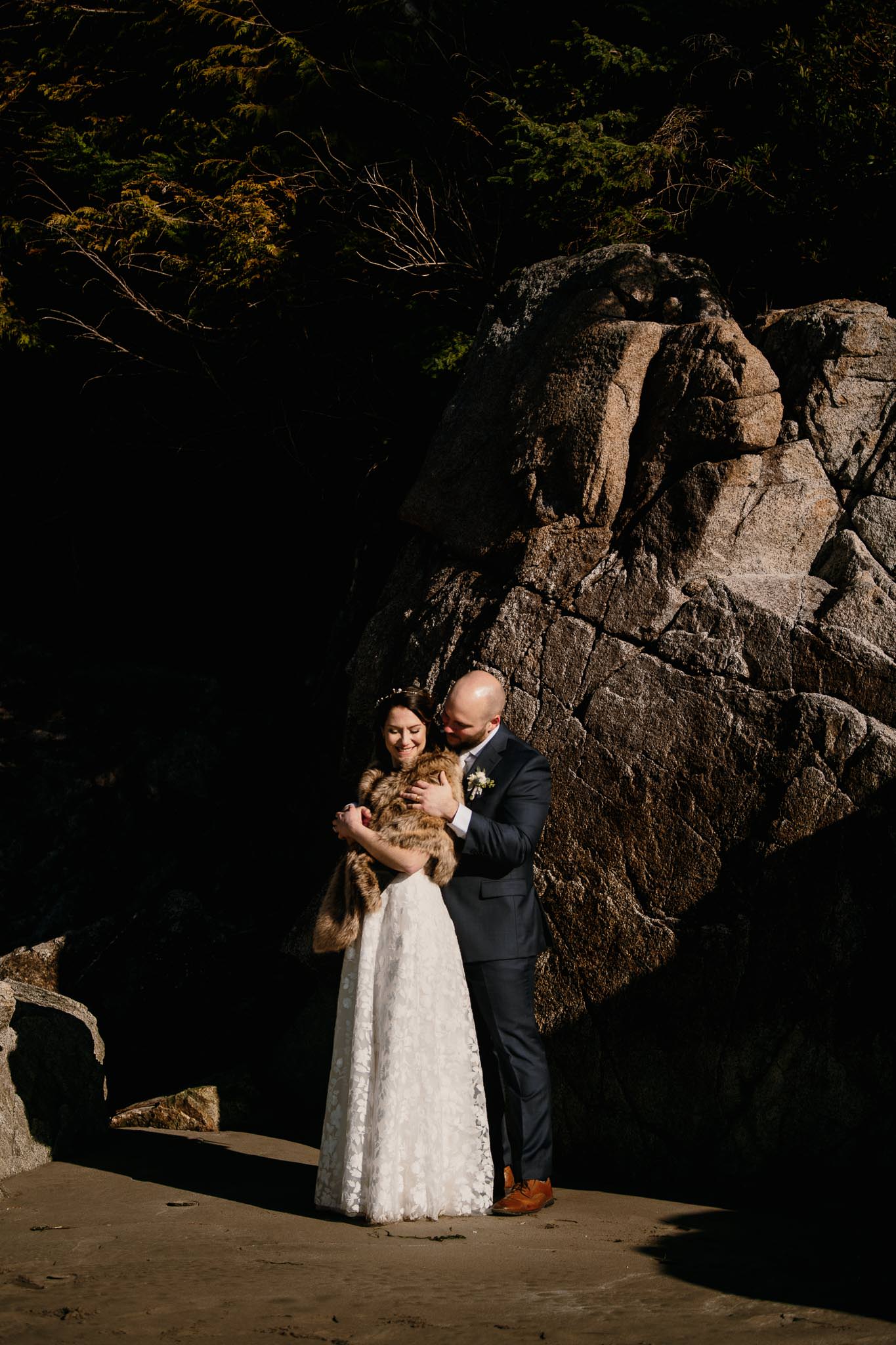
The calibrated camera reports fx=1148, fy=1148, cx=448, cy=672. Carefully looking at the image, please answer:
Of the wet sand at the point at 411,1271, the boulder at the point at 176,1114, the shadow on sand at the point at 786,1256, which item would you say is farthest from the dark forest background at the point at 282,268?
the shadow on sand at the point at 786,1256

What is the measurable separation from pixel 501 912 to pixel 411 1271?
156 centimetres

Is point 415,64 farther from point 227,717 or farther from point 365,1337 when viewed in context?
point 365,1337

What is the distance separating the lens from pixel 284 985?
8.05 meters

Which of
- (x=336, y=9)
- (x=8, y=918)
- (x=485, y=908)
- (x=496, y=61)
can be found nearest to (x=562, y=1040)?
(x=485, y=908)

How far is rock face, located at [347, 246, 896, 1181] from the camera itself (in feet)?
17.6

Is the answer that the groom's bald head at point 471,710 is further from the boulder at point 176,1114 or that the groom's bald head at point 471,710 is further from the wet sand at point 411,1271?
the boulder at point 176,1114

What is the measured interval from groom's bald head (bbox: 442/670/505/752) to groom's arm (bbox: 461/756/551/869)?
0.90 ft

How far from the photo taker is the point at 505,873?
16.8 feet

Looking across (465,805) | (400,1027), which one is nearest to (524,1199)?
(400,1027)

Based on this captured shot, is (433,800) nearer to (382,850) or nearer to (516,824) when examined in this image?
(382,850)

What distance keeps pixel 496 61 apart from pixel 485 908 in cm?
769

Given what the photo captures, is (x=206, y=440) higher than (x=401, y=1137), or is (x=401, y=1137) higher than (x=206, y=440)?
(x=206, y=440)

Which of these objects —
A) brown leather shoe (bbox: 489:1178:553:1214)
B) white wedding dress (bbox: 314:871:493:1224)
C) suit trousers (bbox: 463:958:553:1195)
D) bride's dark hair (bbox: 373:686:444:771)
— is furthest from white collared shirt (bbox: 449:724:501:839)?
brown leather shoe (bbox: 489:1178:553:1214)

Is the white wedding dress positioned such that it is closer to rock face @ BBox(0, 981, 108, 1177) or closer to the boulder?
rock face @ BBox(0, 981, 108, 1177)
